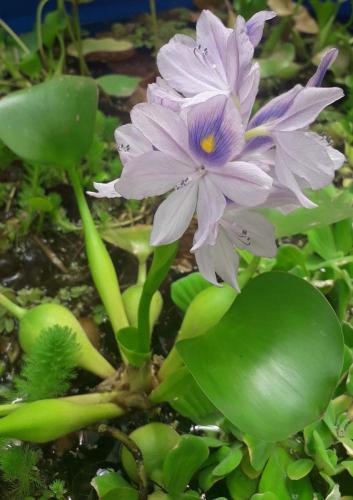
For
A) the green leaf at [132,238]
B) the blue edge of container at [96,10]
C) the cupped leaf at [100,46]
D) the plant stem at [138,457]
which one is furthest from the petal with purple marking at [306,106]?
the blue edge of container at [96,10]

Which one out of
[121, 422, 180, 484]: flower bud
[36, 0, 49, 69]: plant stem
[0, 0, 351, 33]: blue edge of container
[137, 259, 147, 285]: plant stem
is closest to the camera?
[121, 422, 180, 484]: flower bud

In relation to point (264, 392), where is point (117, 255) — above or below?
below

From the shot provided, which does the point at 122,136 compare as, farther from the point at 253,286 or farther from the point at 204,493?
the point at 204,493

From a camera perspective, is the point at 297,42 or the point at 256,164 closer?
the point at 256,164

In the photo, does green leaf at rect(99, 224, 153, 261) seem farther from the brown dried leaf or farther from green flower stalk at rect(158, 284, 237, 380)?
the brown dried leaf

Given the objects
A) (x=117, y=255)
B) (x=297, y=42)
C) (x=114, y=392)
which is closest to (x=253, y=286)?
(x=114, y=392)

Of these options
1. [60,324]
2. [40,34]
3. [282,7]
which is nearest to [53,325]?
[60,324]

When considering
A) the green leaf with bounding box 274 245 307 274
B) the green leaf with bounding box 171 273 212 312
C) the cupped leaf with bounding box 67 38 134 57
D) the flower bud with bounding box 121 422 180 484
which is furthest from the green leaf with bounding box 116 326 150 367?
the cupped leaf with bounding box 67 38 134 57
